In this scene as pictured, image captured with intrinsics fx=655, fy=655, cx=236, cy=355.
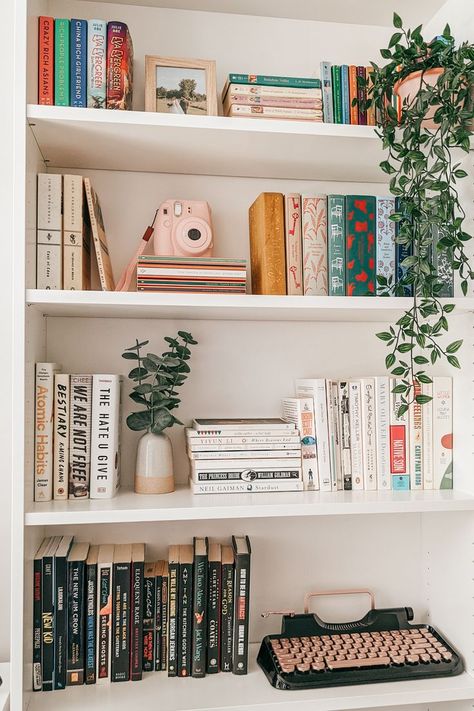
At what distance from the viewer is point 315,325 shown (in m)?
1.59

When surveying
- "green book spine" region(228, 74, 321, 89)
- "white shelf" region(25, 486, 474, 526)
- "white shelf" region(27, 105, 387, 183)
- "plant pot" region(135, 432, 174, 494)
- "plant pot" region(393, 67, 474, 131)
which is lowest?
"white shelf" region(25, 486, 474, 526)

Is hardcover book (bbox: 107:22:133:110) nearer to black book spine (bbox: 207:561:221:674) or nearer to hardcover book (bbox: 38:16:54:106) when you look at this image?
hardcover book (bbox: 38:16:54:106)

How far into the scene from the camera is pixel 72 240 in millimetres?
1264

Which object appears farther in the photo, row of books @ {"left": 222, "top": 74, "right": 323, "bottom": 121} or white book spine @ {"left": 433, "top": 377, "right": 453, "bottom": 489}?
white book spine @ {"left": 433, "top": 377, "right": 453, "bottom": 489}

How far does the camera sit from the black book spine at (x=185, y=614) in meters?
1.35

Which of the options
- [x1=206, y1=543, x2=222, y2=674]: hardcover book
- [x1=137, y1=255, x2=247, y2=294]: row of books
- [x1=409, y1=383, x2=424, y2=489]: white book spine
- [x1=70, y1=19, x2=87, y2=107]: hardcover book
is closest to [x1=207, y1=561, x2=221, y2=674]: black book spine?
[x1=206, y1=543, x2=222, y2=674]: hardcover book

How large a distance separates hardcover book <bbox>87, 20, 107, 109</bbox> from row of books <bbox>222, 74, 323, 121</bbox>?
255mm

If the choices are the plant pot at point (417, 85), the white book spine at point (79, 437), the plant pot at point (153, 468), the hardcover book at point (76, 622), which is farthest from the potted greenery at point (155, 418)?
the plant pot at point (417, 85)

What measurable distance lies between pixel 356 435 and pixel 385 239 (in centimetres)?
42

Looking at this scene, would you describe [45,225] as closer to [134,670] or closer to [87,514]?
[87,514]

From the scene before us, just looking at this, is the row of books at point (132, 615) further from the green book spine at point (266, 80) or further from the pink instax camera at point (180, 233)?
the green book spine at point (266, 80)

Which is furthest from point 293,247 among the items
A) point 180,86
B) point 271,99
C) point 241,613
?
point 241,613

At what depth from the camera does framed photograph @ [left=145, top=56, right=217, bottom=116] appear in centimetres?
133

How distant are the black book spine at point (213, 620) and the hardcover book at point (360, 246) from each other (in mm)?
655
